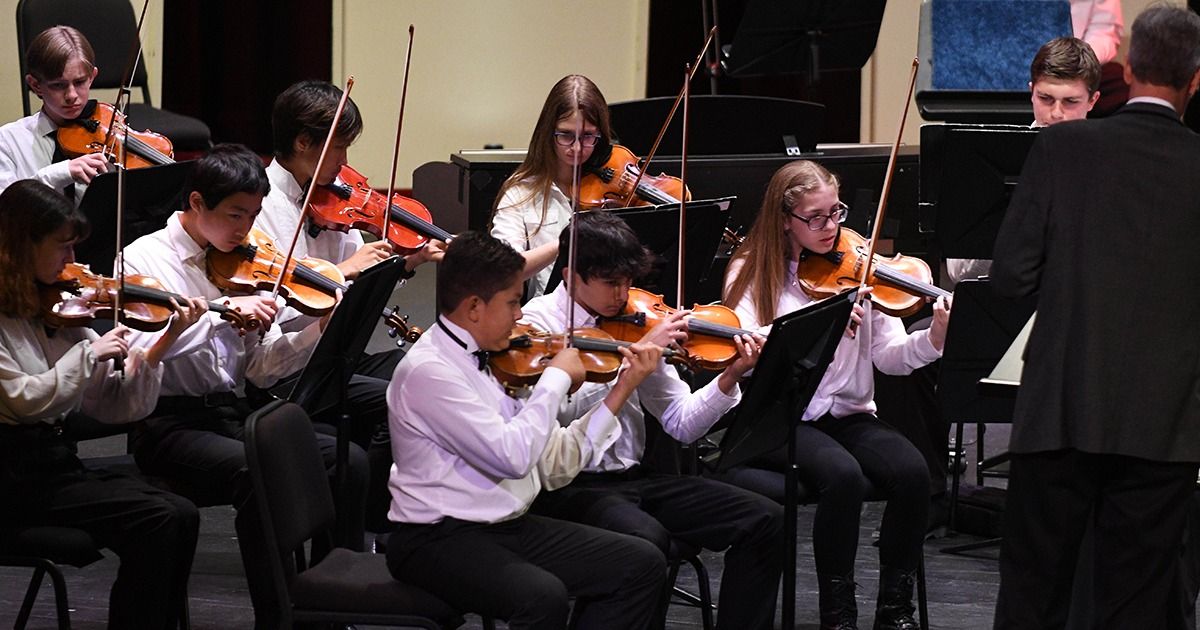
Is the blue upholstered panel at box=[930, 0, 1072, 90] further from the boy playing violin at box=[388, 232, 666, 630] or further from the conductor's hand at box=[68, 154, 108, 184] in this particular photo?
the conductor's hand at box=[68, 154, 108, 184]

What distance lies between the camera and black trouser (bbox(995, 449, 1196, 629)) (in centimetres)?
263

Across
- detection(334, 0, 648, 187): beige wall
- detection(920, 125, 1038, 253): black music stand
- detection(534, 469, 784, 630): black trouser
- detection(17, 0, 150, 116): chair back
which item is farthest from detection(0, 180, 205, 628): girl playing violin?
detection(334, 0, 648, 187): beige wall

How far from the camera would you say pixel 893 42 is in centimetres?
709

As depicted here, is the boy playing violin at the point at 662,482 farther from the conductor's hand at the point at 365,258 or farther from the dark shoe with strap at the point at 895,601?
the conductor's hand at the point at 365,258

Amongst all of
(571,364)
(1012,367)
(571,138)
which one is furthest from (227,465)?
(1012,367)

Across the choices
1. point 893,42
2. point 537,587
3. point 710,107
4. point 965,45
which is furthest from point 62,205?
point 893,42

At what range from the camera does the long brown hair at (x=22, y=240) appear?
9.44 feet

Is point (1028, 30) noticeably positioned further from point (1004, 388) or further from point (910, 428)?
point (1004, 388)

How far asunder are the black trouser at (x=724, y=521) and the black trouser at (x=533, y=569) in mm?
252

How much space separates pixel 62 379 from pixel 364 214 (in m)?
1.04

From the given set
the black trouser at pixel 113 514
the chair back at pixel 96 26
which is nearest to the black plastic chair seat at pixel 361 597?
the black trouser at pixel 113 514

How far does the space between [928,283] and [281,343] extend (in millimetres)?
1493

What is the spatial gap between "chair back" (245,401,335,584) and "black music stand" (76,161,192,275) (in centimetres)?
111

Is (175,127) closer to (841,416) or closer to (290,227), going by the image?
(290,227)
